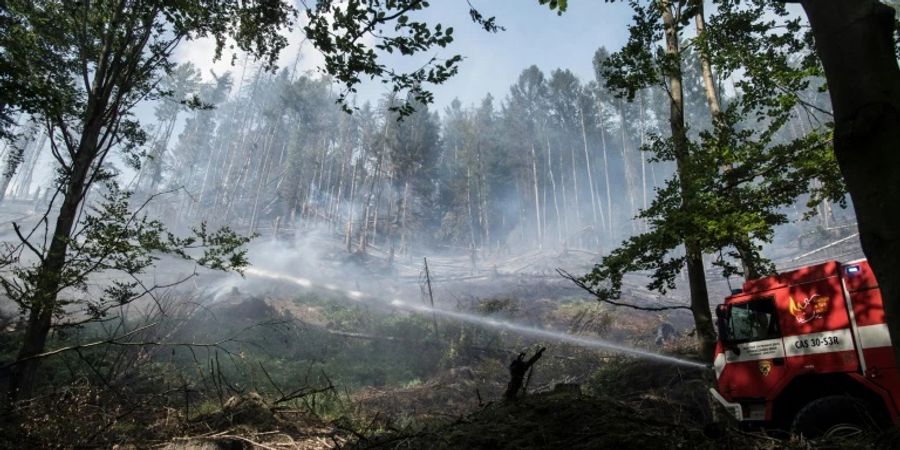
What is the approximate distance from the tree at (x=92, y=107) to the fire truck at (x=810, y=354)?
25.8 feet

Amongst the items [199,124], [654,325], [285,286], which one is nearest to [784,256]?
[654,325]

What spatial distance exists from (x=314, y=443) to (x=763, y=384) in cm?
637

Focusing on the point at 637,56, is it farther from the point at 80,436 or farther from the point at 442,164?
the point at 442,164

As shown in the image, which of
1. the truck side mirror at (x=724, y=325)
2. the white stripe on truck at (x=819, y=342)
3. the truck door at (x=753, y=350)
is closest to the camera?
the white stripe on truck at (x=819, y=342)

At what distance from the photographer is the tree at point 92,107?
560cm

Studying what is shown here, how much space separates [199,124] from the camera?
2534 inches

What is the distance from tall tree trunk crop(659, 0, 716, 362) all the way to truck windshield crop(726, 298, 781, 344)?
1.14 ft

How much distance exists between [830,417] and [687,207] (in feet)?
10.1

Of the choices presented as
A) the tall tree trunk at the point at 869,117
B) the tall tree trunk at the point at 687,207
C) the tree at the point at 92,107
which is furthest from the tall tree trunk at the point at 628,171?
the tall tree trunk at the point at 869,117

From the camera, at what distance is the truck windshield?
6574 millimetres

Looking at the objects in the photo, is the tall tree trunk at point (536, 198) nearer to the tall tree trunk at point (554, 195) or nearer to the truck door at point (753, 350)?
the tall tree trunk at point (554, 195)

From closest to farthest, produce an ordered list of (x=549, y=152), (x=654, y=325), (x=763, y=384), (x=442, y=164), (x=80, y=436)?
1. (x=80, y=436)
2. (x=763, y=384)
3. (x=654, y=325)
4. (x=549, y=152)
5. (x=442, y=164)

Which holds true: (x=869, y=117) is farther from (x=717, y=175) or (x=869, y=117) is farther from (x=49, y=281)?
(x=49, y=281)

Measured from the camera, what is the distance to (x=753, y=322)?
22.3ft
